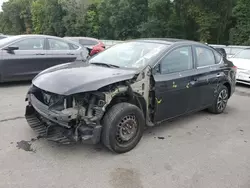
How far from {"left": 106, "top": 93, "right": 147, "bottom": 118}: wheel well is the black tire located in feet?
0.29

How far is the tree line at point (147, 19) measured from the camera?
79.3ft

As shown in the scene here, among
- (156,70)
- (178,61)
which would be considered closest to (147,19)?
(178,61)

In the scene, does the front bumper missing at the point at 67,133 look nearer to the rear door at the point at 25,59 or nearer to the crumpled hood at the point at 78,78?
the crumpled hood at the point at 78,78

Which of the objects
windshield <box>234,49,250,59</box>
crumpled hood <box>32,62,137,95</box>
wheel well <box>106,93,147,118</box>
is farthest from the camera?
windshield <box>234,49,250,59</box>

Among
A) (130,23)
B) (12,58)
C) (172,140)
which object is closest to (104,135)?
(172,140)

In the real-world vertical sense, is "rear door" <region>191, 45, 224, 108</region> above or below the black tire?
above

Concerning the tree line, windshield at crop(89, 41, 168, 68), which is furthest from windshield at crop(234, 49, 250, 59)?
the tree line

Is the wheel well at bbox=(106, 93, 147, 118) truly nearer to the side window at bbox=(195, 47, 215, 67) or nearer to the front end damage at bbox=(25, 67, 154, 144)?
the front end damage at bbox=(25, 67, 154, 144)

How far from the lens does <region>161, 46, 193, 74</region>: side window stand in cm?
393

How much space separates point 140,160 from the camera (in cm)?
335

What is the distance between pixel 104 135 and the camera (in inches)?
129

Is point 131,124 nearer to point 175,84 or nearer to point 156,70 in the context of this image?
point 156,70

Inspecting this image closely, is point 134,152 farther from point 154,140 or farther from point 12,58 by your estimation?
point 12,58

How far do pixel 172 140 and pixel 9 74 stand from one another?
4.91m
